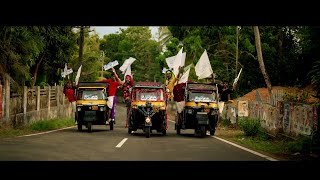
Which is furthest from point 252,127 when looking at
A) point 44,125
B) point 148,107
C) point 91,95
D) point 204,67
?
point 44,125

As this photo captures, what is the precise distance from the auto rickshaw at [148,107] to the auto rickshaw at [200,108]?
40.7 inches

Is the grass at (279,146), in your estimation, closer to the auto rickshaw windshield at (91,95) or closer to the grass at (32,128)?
the auto rickshaw windshield at (91,95)

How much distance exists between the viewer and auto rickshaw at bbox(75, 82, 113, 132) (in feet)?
79.4

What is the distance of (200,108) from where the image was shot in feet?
72.0

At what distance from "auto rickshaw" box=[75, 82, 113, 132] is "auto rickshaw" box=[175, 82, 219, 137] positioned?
4168 millimetres

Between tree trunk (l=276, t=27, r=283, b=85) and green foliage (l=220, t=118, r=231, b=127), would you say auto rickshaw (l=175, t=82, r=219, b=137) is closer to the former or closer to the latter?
green foliage (l=220, t=118, r=231, b=127)

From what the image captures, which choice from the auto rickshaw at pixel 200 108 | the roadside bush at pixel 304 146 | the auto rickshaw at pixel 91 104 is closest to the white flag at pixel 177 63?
the auto rickshaw at pixel 200 108

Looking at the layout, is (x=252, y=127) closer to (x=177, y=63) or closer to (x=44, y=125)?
(x=177, y=63)
